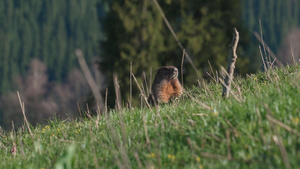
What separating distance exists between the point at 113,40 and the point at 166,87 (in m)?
14.6

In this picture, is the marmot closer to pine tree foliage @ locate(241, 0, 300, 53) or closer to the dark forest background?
the dark forest background

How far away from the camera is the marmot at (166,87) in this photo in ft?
24.3

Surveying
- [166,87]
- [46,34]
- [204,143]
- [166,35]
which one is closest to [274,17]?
[46,34]

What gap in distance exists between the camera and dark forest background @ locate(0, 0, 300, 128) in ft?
69.4

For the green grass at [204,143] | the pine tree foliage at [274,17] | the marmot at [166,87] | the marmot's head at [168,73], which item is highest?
the green grass at [204,143]

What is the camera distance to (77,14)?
→ 107250 millimetres

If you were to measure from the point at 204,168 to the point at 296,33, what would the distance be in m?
82.4

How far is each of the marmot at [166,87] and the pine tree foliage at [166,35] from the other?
12309 millimetres

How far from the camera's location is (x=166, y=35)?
73.3 feet

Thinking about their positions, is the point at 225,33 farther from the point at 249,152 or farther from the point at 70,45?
the point at 70,45

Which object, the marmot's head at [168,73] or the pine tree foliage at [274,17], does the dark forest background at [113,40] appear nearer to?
the pine tree foliage at [274,17]

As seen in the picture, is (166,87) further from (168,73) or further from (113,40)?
(113,40)

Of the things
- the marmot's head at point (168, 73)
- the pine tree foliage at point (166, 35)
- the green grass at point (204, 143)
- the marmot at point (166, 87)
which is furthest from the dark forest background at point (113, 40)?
the marmot's head at point (168, 73)

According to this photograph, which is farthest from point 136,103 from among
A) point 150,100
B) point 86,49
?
point 86,49
